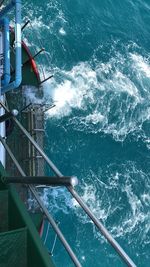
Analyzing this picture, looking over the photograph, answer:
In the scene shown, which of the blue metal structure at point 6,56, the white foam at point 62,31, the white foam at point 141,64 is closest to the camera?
the blue metal structure at point 6,56

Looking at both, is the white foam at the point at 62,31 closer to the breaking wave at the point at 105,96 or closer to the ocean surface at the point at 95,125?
the ocean surface at the point at 95,125

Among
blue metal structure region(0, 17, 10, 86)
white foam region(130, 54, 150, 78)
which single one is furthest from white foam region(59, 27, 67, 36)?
blue metal structure region(0, 17, 10, 86)

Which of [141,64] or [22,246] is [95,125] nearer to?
[141,64]

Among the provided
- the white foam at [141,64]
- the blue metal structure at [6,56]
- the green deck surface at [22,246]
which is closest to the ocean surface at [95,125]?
the white foam at [141,64]

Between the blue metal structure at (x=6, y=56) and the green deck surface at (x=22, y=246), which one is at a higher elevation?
the blue metal structure at (x=6, y=56)

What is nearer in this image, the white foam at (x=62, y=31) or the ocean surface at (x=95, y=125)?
the ocean surface at (x=95, y=125)

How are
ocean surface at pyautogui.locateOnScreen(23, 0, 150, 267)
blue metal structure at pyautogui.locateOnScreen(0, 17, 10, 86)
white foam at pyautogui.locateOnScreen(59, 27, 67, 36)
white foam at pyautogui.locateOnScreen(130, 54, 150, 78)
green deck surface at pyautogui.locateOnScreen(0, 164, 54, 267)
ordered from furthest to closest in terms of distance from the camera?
white foam at pyautogui.locateOnScreen(130, 54, 150, 78) → white foam at pyautogui.locateOnScreen(59, 27, 67, 36) → ocean surface at pyautogui.locateOnScreen(23, 0, 150, 267) → blue metal structure at pyautogui.locateOnScreen(0, 17, 10, 86) → green deck surface at pyautogui.locateOnScreen(0, 164, 54, 267)

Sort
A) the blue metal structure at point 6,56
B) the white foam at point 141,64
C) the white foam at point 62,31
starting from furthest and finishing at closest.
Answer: the white foam at point 141,64 < the white foam at point 62,31 < the blue metal structure at point 6,56

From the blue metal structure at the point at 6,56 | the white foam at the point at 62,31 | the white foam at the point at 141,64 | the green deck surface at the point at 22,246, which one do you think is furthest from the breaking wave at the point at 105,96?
the green deck surface at the point at 22,246

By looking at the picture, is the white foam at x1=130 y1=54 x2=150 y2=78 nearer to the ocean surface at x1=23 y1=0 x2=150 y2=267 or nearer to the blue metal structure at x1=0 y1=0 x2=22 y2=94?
the ocean surface at x1=23 y1=0 x2=150 y2=267
